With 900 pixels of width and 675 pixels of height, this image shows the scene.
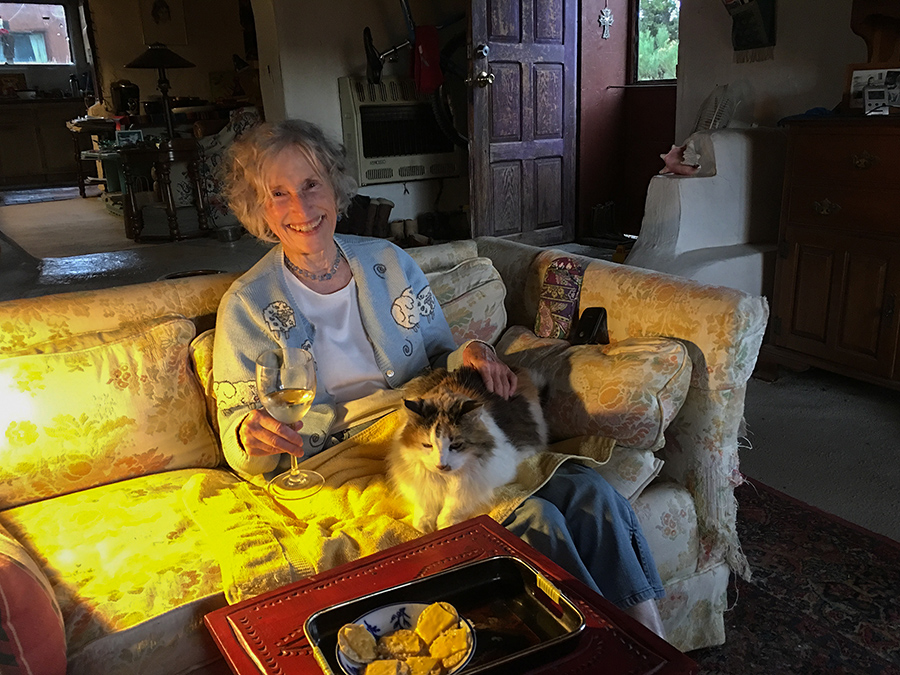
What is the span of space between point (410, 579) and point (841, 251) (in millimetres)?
2505

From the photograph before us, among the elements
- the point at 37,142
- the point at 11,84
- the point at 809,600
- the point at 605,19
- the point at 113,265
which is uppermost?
the point at 11,84

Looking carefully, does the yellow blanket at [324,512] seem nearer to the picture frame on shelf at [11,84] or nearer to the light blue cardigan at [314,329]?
the light blue cardigan at [314,329]

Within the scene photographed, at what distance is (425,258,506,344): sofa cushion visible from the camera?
1.90 metres

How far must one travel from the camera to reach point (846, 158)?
2.72 m

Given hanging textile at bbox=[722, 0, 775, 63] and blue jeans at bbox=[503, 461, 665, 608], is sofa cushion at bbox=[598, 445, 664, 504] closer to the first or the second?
blue jeans at bbox=[503, 461, 665, 608]

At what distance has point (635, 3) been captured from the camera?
17.8 feet

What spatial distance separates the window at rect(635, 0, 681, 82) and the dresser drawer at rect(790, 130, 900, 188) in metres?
2.66

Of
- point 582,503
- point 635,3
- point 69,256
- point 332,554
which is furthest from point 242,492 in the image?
point 635,3

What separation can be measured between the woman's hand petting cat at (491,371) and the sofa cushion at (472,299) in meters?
0.35

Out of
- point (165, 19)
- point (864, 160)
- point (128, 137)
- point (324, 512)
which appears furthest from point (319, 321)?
point (165, 19)

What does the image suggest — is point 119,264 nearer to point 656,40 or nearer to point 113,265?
point 113,265

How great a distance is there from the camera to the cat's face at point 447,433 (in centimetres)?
120

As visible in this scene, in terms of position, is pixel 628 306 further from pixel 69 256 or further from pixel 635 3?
pixel 69 256

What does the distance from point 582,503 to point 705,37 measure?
10.8 ft
